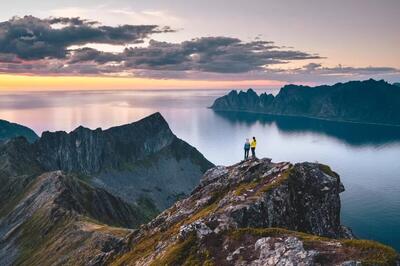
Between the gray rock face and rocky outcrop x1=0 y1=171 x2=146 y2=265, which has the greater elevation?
the gray rock face

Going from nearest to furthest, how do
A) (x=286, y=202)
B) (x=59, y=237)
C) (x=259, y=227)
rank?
1. (x=259, y=227)
2. (x=286, y=202)
3. (x=59, y=237)

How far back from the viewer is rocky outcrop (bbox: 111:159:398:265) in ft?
146

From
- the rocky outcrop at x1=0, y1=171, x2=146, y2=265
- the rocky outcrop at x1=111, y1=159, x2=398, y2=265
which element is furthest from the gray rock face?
the rocky outcrop at x1=0, y1=171, x2=146, y2=265

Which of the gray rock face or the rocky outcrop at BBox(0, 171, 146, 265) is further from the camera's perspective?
the rocky outcrop at BBox(0, 171, 146, 265)

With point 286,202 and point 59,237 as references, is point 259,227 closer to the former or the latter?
point 286,202

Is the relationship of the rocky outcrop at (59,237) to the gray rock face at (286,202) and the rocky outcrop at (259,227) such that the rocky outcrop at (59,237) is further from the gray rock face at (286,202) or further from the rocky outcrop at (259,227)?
the gray rock face at (286,202)

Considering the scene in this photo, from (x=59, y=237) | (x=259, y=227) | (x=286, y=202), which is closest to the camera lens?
(x=259, y=227)

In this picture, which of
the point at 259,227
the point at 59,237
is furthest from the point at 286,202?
the point at 59,237

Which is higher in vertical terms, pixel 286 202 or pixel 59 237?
pixel 286 202

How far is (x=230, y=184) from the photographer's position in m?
80.3

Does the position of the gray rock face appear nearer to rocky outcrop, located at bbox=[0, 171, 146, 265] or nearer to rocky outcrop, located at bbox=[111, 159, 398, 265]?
rocky outcrop, located at bbox=[111, 159, 398, 265]

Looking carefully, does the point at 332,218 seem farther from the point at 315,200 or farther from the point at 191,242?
the point at 191,242

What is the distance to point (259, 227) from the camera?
60.1 m

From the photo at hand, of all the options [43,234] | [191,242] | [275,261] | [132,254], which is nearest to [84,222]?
[43,234]
